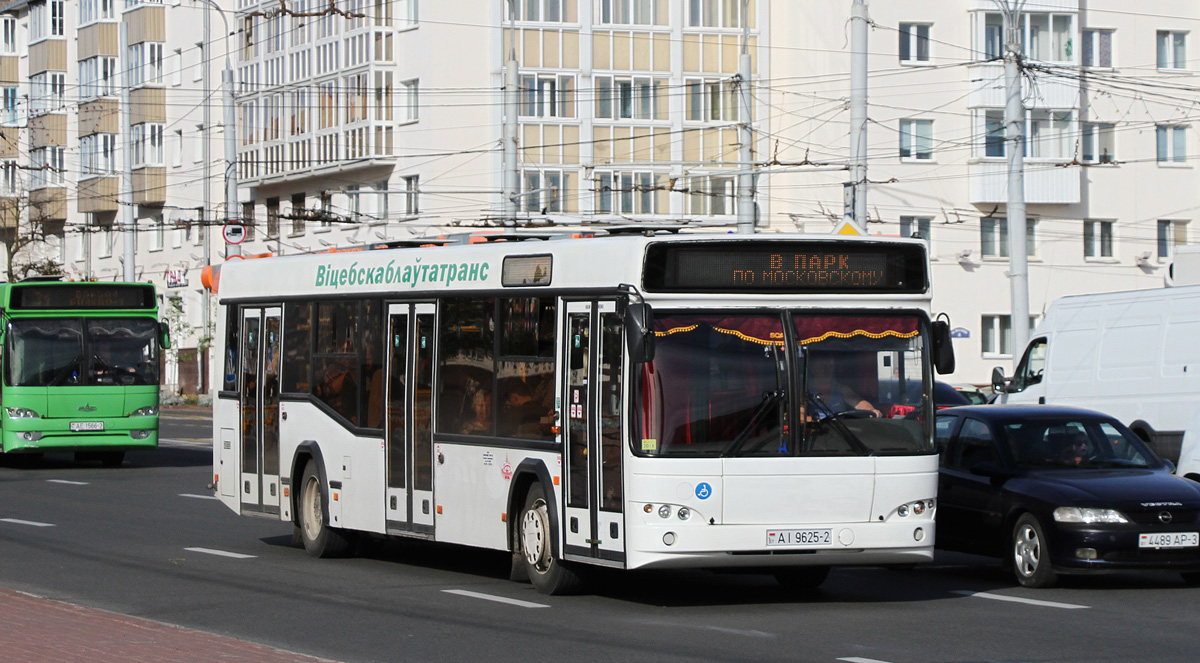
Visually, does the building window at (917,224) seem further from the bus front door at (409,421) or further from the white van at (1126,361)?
the bus front door at (409,421)

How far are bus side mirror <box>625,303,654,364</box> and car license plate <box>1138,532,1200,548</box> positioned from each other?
4099 mm

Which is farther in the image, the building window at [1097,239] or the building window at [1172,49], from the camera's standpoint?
the building window at [1172,49]

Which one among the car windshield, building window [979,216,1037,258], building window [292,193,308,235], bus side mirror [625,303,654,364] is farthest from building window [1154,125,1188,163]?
bus side mirror [625,303,654,364]

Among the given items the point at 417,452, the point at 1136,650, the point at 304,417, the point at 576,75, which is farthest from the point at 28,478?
the point at 576,75

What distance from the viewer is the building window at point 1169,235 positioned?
5925 centimetres

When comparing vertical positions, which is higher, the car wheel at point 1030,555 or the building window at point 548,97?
the building window at point 548,97

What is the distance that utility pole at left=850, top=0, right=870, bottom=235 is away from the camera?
29188 millimetres

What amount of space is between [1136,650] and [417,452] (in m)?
6.17

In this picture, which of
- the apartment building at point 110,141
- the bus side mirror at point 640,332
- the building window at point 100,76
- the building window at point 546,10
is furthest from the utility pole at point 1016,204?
the building window at point 100,76

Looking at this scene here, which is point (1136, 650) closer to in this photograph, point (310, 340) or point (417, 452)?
point (417, 452)

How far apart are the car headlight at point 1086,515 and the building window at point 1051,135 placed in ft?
151

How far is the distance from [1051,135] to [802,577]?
154 feet

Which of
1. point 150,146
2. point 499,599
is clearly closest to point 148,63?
point 150,146

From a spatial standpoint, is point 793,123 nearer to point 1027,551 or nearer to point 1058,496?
point 1027,551
